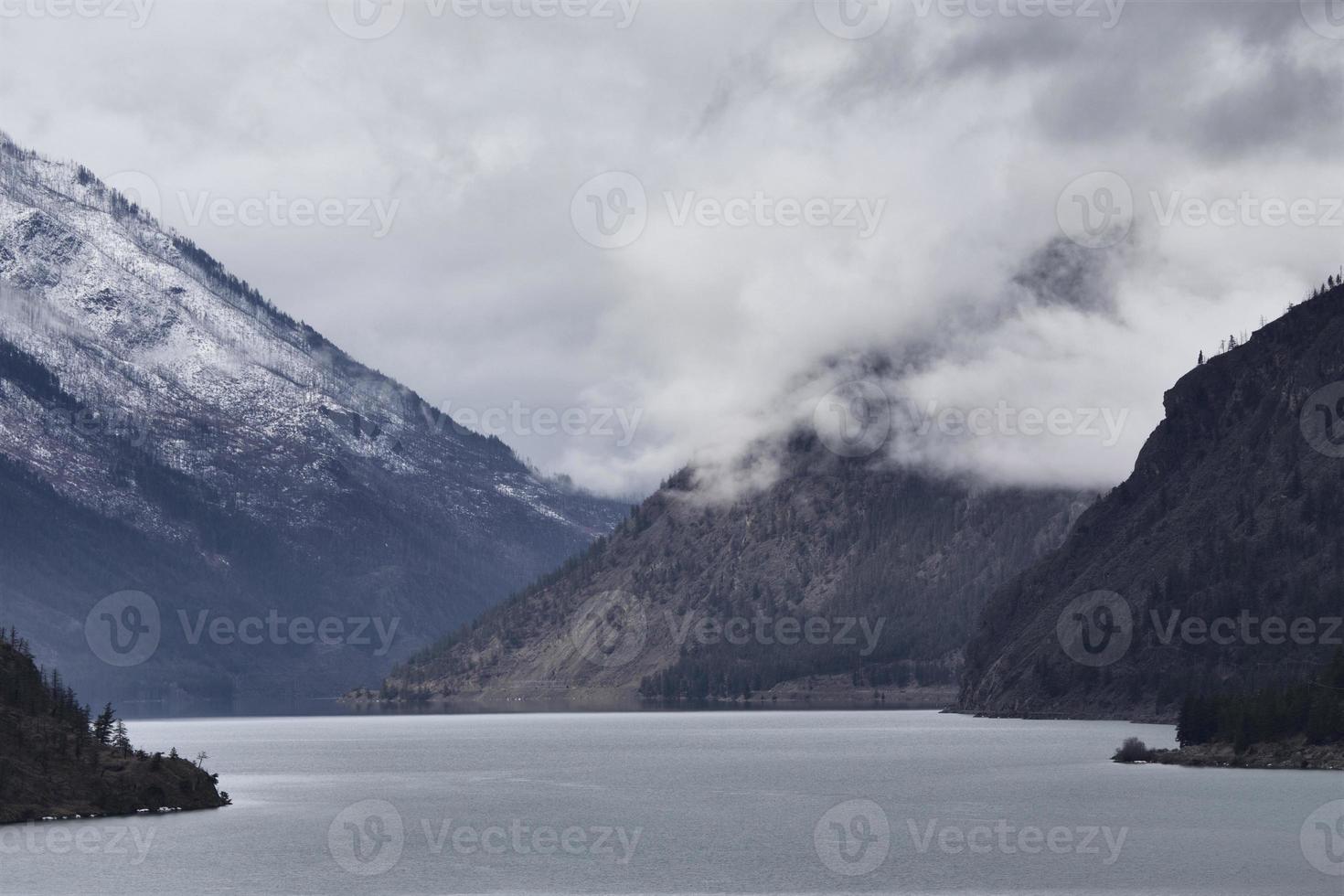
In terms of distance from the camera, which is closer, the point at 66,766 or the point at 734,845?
the point at 734,845

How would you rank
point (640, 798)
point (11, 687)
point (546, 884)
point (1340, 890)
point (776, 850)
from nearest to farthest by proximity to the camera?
point (1340, 890)
point (546, 884)
point (776, 850)
point (11, 687)
point (640, 798)

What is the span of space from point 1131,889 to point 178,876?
65837 mm

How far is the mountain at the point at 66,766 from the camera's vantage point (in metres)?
147

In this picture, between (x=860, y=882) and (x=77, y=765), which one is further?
(x=77, y=765)

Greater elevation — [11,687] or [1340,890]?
[11,687]

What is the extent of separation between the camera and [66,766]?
152500 millimetres

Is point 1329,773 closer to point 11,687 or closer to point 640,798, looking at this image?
point 640,798

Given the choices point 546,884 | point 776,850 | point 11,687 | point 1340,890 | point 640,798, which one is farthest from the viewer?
point 640,798

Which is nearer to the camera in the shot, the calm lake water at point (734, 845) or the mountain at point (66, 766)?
the calm lake water at point (734, 845)

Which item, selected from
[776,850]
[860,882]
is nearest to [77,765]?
[776,850]

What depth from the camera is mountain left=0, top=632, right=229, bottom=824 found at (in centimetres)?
14675

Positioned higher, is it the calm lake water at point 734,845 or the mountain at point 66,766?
the mountain at point 66,766

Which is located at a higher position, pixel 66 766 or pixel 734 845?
pixel 66 766

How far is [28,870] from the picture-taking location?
12938 centimetres
